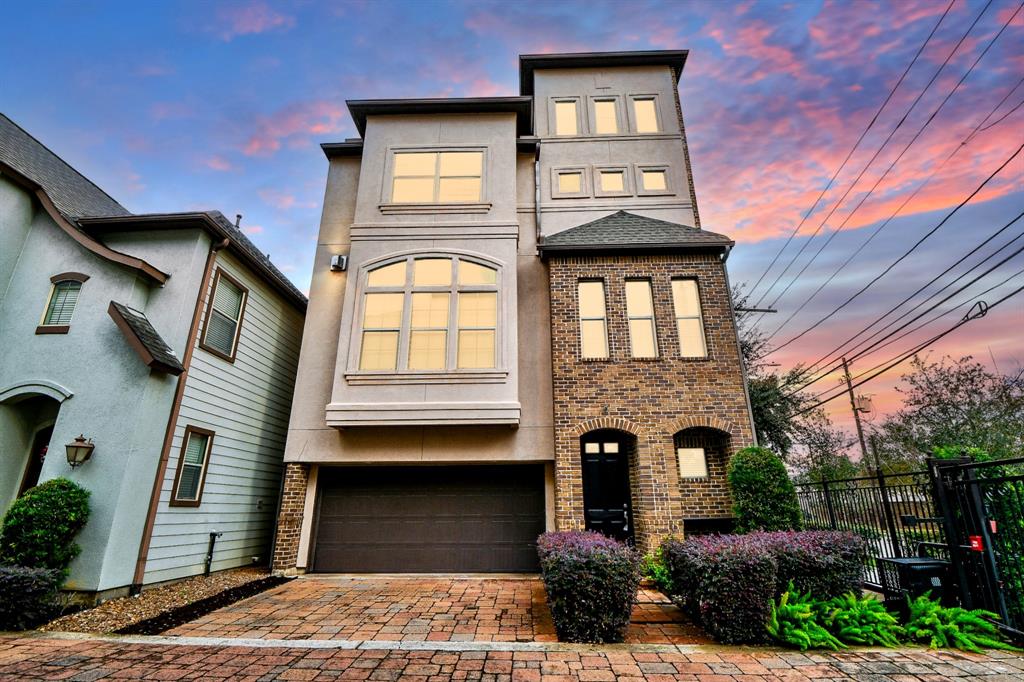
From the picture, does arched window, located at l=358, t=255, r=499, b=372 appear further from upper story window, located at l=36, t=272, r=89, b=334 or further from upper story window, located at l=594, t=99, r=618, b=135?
upper story window, located at l=594, t=99, r=618, b=135

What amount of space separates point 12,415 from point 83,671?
590 cm

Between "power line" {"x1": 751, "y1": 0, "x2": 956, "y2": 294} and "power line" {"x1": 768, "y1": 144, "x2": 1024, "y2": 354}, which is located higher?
"power line" {"x1": 751, "y1": 0, "x2": 956, "y2": 294}

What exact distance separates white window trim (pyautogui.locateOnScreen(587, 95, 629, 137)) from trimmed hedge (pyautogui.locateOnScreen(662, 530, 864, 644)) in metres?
10.7

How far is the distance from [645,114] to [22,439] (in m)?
15.3

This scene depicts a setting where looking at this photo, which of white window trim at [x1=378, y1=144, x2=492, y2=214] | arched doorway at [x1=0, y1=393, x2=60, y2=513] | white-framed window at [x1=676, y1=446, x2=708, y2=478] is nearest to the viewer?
arched doorway at [x1=0, y1=393, x2=60, y2=513]

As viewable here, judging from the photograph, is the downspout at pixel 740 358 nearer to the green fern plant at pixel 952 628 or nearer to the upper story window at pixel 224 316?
the green fern plant at pixel 952 628

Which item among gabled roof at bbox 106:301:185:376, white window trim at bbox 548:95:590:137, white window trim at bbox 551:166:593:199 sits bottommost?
gabled roof at bbox 106:301:185:376

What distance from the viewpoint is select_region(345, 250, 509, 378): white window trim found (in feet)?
26.9

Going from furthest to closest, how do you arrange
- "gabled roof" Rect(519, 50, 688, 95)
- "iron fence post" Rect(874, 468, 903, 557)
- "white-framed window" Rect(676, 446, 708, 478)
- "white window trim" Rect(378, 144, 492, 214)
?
"gabled roof" Rect(519, 50, 688, 95), "white window trim" Rect(378, 144, 492, 214), "white-framed window" Rect(676, 446, 708, 478), "iron fence post" Rect(874, 468, 903, 557)

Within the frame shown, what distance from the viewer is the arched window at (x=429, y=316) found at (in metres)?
8.42

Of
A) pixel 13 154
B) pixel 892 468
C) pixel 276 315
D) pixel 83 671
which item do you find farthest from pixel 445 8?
pixel 892 468

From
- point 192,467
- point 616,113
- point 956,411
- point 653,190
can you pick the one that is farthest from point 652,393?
point 956,411

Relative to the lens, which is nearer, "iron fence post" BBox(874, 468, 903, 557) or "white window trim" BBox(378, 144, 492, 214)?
"iron fence post" BBox(874, 468, 903, 557)

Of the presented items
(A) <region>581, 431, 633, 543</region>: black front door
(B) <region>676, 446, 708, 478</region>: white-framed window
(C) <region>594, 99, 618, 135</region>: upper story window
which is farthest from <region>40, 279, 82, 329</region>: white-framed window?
(C) <region>594, 99, 618, 135</region>: upper story window
